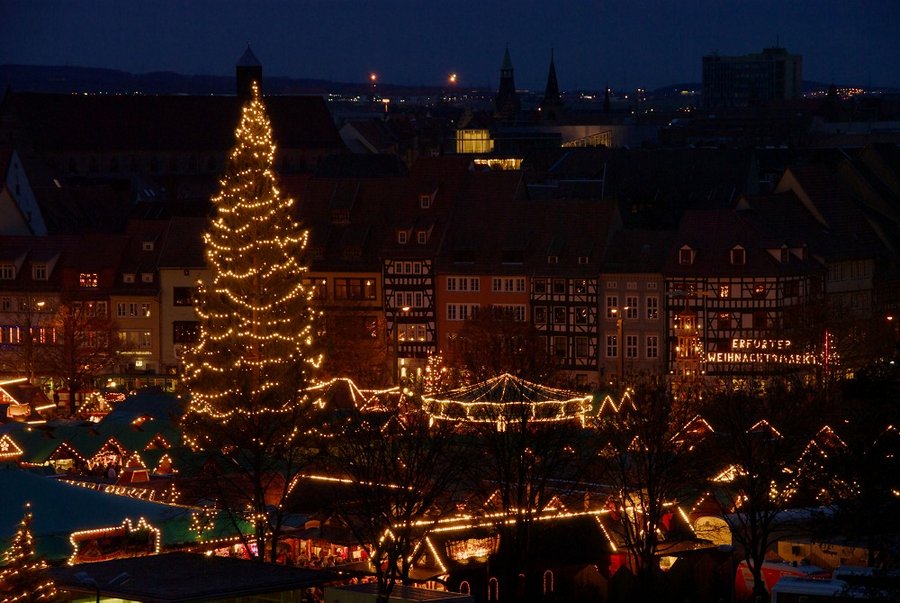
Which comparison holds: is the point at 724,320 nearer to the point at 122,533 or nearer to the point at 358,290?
the point at 358,290

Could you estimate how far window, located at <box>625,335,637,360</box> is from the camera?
9362 centimetres

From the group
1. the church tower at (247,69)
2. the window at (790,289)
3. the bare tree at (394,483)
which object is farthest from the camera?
the church tower at (247,69)

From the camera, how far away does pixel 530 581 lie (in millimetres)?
54594

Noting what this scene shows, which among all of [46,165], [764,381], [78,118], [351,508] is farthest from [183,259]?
[78,118]

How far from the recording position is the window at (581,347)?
94869mm

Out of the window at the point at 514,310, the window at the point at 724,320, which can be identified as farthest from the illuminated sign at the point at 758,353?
the window at the point at 514,310

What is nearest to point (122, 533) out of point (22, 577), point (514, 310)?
point (22, 577)

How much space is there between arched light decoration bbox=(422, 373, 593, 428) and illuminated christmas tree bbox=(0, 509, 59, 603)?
2228cm

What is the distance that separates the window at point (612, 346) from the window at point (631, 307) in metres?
1.07

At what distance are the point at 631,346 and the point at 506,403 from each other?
102ft

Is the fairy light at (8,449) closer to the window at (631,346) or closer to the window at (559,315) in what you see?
the window at (559,315)

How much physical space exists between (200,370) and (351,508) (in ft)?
53.0

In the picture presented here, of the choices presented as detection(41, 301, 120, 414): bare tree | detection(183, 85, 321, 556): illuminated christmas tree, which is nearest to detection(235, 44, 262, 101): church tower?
detection(41, 301, 120, 414): bare tree

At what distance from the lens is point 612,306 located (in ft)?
310
